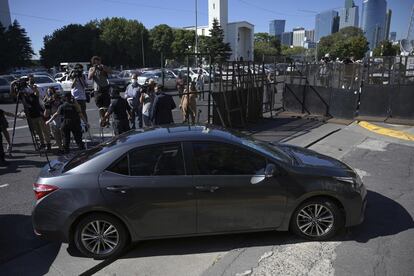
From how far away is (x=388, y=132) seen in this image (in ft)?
38.4

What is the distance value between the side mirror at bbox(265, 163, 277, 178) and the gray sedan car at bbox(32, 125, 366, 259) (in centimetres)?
1

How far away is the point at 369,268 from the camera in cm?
401

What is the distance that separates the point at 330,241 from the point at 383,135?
8095 mm

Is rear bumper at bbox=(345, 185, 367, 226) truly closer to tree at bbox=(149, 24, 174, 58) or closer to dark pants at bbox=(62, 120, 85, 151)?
dark pants at bbox=(62, 120, 85, 151)

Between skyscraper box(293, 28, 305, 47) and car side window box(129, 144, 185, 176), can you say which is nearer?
car side window box(129, 144, 185, 176)

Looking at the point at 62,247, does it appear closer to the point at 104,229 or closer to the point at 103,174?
the point at 104,229

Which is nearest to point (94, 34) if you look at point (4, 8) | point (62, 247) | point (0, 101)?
point (4, 8)

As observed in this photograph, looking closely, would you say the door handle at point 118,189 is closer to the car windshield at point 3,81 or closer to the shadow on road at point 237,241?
the shadow on road at point 237,241

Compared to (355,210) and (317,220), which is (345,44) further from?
(317,220)

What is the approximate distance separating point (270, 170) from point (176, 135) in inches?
47.3

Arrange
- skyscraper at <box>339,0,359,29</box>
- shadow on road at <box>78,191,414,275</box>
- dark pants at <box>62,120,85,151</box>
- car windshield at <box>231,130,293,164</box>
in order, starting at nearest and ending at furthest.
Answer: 1. shadow on road at <box>78,191,414,275</box>
2. car windshield at <box>231,130,293,164</box>
3. dark pants at <box>62,120,85,151</box>
4. skyscraper at <box>339,0,359,29</box>

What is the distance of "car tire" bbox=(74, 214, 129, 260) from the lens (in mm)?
4246

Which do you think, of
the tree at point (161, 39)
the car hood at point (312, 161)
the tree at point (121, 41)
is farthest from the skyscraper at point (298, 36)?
the car hood at point (312, 161)

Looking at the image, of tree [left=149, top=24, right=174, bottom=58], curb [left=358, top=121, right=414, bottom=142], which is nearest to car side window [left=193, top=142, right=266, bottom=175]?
curb [left=358, top=121, right=414, bottom=142]
